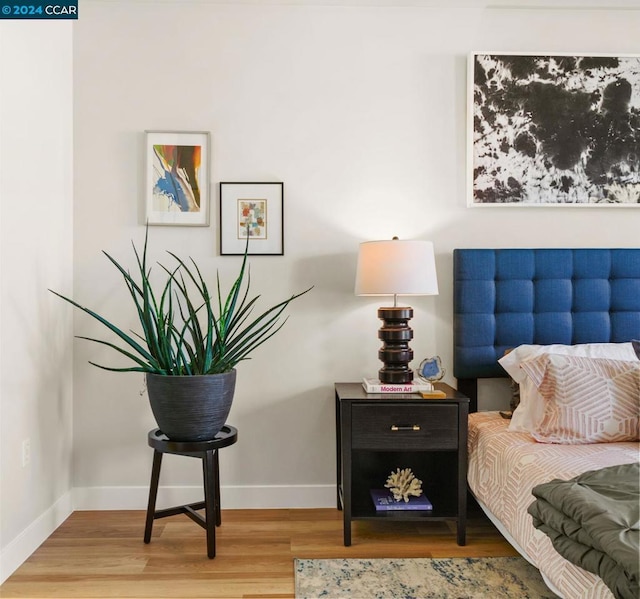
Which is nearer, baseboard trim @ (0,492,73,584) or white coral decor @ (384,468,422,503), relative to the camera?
baseboard trim @ (0,492,73,584)

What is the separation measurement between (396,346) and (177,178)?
1.40 m

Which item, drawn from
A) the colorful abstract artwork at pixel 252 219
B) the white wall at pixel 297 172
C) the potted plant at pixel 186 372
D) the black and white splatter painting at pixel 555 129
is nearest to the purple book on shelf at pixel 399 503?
the white wall at pixel 297 172

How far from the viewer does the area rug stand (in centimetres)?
215

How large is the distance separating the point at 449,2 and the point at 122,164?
6.12ft

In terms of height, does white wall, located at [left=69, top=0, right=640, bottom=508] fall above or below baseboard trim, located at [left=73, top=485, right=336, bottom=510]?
above

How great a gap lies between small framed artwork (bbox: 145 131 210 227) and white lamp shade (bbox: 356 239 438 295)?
0.92 meters

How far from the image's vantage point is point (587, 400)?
2.35 meters

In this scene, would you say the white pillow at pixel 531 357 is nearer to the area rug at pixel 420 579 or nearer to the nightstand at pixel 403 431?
the nightstand at pixel 403 431

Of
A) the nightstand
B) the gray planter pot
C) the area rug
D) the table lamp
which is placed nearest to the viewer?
the area rug

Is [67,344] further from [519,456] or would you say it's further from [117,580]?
[519,456]

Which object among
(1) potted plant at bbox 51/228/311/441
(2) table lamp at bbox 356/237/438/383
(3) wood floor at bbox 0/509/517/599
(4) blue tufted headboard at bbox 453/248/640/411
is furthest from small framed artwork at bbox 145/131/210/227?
(3) wood floor at bbox 0/509/517/599

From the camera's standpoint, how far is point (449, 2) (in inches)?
118

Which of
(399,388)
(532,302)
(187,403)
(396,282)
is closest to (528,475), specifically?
(399,388)

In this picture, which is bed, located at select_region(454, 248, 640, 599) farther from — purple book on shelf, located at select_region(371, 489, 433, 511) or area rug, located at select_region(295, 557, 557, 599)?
area rug, located at select_region(295, 557, 557, 599)
